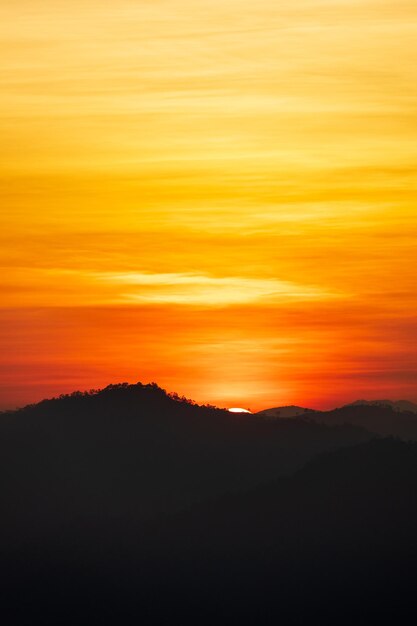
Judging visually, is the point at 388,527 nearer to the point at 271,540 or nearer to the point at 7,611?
the point at 271,540

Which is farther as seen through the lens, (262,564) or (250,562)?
(250,562)

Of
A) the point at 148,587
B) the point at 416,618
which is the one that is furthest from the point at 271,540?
the point at 416,618

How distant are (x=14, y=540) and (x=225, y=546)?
33.1m

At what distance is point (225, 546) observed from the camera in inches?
7175

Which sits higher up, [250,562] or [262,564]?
[250,562]

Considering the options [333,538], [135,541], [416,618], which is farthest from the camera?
[135,541]

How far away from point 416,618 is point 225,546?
115 feet

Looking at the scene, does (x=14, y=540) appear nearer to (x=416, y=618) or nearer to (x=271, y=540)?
(x=271, y=540)

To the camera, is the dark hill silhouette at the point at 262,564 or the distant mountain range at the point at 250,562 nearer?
the dark hill silhouette at the point at 262,564

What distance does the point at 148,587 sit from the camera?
568 feet

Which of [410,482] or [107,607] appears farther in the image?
[410,482]

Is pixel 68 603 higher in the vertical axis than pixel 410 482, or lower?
lower

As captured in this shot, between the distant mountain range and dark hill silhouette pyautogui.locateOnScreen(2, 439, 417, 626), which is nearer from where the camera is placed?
dark hill silhouette pyautogui.locateOnScreen(2, 439, 417, 626)

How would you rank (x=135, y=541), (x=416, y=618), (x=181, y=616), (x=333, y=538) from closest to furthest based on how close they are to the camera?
(x=416, y=618) < (x=181, y=616) < (x=333, y=538) < (x=135, y=541)
